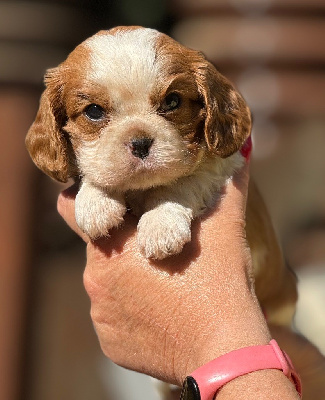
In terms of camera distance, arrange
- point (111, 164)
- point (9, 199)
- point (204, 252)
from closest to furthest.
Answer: point (111, 164) → point (204, 252) → point (9, 199)

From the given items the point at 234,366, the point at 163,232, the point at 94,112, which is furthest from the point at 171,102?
the point at 234,366

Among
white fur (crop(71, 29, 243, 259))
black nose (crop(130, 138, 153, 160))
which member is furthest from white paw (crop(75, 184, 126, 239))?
black nose (crop(130, 138, 153, 160))

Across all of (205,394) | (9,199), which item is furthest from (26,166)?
(205,394)

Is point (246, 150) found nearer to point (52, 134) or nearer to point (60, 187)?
point (52, 134)

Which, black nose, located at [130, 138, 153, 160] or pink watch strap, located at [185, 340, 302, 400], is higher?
black nose, located at [130, 138, 153, 160]

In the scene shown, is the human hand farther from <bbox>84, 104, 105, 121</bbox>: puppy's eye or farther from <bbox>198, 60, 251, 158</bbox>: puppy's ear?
<bbox>84, 104, 105, 121</bbox>: puppy's eye

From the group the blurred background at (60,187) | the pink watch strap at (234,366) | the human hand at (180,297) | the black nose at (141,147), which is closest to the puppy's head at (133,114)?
the black nose at (141,147)

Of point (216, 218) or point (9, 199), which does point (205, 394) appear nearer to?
point (216, 218)
